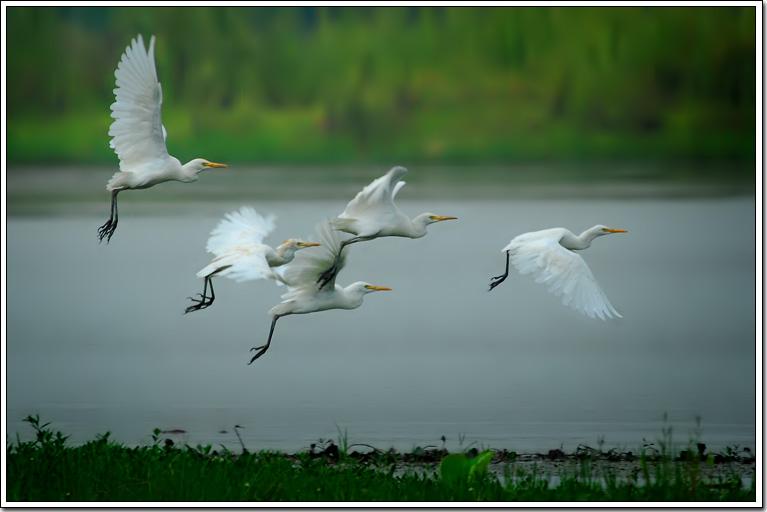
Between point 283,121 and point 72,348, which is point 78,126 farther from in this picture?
point 72,348

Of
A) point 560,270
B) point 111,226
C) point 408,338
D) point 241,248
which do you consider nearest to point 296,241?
point 241,248

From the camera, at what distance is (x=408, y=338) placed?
29.8 ft

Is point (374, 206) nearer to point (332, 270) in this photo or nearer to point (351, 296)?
point (332, 270)

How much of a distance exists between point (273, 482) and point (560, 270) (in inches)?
71.4

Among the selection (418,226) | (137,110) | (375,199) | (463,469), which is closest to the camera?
(463,469)

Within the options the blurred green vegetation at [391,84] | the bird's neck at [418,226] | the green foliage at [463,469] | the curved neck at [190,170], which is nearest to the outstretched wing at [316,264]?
the bird's neck at [418,226]

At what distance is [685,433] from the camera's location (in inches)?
272

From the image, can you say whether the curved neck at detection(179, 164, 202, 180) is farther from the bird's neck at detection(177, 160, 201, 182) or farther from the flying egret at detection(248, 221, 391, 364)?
the flying egret at detection(248, 221, 391, 364)

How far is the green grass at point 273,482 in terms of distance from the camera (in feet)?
16.4

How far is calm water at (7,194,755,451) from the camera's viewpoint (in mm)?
7203

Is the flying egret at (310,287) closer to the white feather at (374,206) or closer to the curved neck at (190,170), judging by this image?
the white feather at (374,206)

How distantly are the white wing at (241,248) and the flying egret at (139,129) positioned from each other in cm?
32

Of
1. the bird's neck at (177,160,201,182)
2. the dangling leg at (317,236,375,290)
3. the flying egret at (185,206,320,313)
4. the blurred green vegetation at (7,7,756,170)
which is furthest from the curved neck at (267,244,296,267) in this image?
the blurred green vegetation at (7,7,756,170)

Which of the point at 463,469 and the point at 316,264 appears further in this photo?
the point at 316,264
